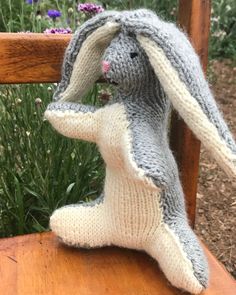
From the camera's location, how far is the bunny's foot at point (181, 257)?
0.84 meters

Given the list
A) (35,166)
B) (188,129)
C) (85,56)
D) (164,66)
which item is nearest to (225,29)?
(35,166)

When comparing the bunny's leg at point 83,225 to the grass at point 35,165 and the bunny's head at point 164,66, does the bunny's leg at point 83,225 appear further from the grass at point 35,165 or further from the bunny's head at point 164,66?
the grass at point 35,165

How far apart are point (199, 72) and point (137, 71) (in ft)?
0.30

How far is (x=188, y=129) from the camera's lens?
1062 millimetres

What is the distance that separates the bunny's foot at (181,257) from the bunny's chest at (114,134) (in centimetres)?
13

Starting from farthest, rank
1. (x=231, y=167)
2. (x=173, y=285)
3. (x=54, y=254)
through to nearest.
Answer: (x=54, y=254)
(x=173, y=285)
(x=231, y=167)

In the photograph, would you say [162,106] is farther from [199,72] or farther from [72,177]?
[72,177]

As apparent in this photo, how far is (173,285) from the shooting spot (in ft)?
2.87

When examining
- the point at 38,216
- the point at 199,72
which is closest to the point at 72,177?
the point at 38,216

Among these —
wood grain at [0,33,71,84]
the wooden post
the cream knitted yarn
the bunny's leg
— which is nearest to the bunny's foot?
the cream knitted yarn

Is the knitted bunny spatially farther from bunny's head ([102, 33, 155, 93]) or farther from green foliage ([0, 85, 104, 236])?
green foliage ([0, 85, 104, 236])

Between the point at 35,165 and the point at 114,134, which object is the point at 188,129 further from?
the point at 35,165

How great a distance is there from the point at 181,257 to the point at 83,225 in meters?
0.20

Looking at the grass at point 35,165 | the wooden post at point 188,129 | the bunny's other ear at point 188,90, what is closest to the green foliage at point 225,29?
the grass at point 35,165
